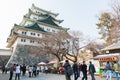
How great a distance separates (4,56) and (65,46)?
95.5ft

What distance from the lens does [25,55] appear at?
50969mm

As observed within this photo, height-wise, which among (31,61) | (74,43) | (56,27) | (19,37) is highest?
(56,27)

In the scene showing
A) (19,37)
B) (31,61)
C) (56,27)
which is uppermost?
(56,27)

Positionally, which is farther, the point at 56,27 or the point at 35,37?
the point at 56,27

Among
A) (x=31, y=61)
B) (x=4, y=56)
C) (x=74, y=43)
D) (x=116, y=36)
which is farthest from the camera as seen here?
(x=4, y=56)

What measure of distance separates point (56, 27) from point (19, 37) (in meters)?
15.4

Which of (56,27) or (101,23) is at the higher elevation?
(56,27)

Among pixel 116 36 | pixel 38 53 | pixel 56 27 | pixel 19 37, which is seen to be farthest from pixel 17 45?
pixel 116 36

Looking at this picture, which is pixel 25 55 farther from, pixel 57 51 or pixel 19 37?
pixel 57 51

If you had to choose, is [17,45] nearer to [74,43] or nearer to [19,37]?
[19,37]

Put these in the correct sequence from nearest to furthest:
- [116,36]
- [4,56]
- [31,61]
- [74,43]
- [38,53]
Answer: [116,36]
[74,43]
[38,53]
[31,61]
[4,56]

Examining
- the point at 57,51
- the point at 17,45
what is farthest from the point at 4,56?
the point at 57,51

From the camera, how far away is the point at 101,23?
3709 centimetres

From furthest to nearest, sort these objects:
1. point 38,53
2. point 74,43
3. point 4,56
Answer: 1. point 4,56
2. point 38,53
3. point 74,43
